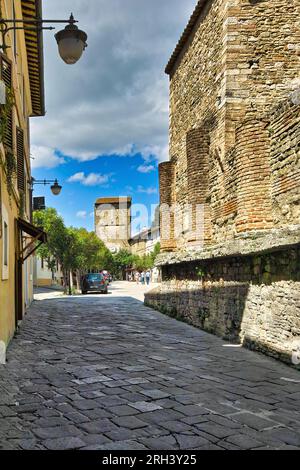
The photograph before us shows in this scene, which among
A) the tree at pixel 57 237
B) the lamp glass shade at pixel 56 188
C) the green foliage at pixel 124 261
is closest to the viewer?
the lamp glass shade at pixel 56 188

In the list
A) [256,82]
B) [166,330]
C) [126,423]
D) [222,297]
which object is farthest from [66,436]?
[256,82]

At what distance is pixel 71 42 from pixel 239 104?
5.14 meters

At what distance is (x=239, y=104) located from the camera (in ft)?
31.8

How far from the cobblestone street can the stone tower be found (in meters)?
68.8

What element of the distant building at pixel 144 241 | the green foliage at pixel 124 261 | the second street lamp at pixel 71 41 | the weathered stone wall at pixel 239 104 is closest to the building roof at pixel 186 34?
the weathered stone wall at pixel 239 104

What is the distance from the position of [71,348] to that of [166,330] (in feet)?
10.5

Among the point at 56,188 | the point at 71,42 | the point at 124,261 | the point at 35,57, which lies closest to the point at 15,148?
the point at 71,42

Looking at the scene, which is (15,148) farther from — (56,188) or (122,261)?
(122,261)

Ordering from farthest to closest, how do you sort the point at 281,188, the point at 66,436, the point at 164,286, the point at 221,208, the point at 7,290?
the point at 164,286, the point at 221,208, the point at 7,290, the point at 281,188, the point at 66,436

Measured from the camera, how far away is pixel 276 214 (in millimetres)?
7691

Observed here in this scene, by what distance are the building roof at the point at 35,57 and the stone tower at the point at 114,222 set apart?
59466 millimetres

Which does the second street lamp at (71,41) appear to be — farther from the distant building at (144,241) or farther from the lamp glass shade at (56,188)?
the distant building at (144,241)

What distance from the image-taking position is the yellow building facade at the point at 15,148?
704cm

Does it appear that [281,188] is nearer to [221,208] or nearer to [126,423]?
[221,208]
